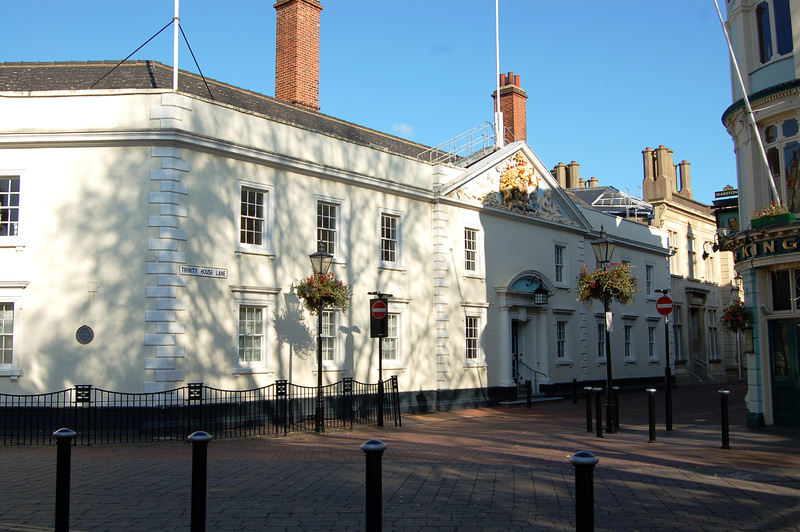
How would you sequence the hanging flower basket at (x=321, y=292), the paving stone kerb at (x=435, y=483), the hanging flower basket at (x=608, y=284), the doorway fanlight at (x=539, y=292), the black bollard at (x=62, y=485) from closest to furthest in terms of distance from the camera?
the black bollard at (x=62, y=485)
the paving stone kerb at (x=435, y=483)
the hanging flower basket at (x=321, y=292)
the hanging flower basket at (x=608, y=284)
the doorway fanlight at (x=539, y=292)

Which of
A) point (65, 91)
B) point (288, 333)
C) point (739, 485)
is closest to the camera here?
point (739, 485)

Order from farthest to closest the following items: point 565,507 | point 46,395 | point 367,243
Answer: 1. point 367,243
2. point 46,395
3. point 565,507

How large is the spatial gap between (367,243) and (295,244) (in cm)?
282

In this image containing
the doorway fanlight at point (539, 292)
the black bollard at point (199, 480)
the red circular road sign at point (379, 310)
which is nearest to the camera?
the black bollard at point (199, 480)

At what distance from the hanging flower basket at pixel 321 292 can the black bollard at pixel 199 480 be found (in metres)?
11.1

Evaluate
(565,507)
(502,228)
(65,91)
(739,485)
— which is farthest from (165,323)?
(502,228)

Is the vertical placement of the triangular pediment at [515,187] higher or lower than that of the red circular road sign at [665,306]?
higher

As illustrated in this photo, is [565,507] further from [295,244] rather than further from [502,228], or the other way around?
A: [502,228]

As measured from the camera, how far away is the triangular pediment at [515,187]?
2564cm

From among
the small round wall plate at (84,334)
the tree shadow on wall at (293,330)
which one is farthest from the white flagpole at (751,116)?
the small round wall plate at (84,334)

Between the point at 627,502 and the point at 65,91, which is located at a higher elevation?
the point at 65,91

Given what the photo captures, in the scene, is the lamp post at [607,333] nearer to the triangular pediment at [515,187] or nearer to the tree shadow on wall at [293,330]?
the triangular pediment at [515,187]

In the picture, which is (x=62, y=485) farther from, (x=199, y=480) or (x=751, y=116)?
(x=751, y=116)

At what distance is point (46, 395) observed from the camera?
16.0 metres
